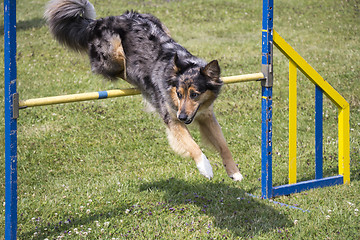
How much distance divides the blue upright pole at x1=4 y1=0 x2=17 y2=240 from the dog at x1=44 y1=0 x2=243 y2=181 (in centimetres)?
156

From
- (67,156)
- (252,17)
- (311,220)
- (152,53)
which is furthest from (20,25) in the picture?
(311,220)

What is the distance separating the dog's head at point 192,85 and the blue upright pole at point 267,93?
0.65m

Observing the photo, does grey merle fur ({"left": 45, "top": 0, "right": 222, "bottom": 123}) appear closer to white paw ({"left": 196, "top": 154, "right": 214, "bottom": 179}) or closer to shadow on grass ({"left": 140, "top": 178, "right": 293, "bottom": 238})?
white paw ({"left": 196, "top": 154, "right": 214, "bottom": 179})

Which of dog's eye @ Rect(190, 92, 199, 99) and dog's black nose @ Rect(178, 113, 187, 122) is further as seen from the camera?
dog's eye @ Rect(190, 92, 199, 99)

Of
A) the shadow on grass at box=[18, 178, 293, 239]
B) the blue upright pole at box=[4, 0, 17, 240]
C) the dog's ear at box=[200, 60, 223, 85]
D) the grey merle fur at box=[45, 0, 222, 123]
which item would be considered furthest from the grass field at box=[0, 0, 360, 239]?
the dog's ear at box=[200, 60, 223, 85]

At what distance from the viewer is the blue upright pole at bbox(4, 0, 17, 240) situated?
146 inches

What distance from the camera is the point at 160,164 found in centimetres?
628

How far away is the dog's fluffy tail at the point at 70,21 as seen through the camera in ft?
18.1

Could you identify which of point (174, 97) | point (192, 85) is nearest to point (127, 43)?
point (174, 97)

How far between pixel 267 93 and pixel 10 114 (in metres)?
2.77

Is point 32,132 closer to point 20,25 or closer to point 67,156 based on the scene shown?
point 67,156

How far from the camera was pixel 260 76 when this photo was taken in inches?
194

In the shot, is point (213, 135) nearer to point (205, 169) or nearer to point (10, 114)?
point (205, 169)

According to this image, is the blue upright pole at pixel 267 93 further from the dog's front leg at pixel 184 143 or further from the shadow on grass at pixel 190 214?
the dog's front leg at pixel 184 143
